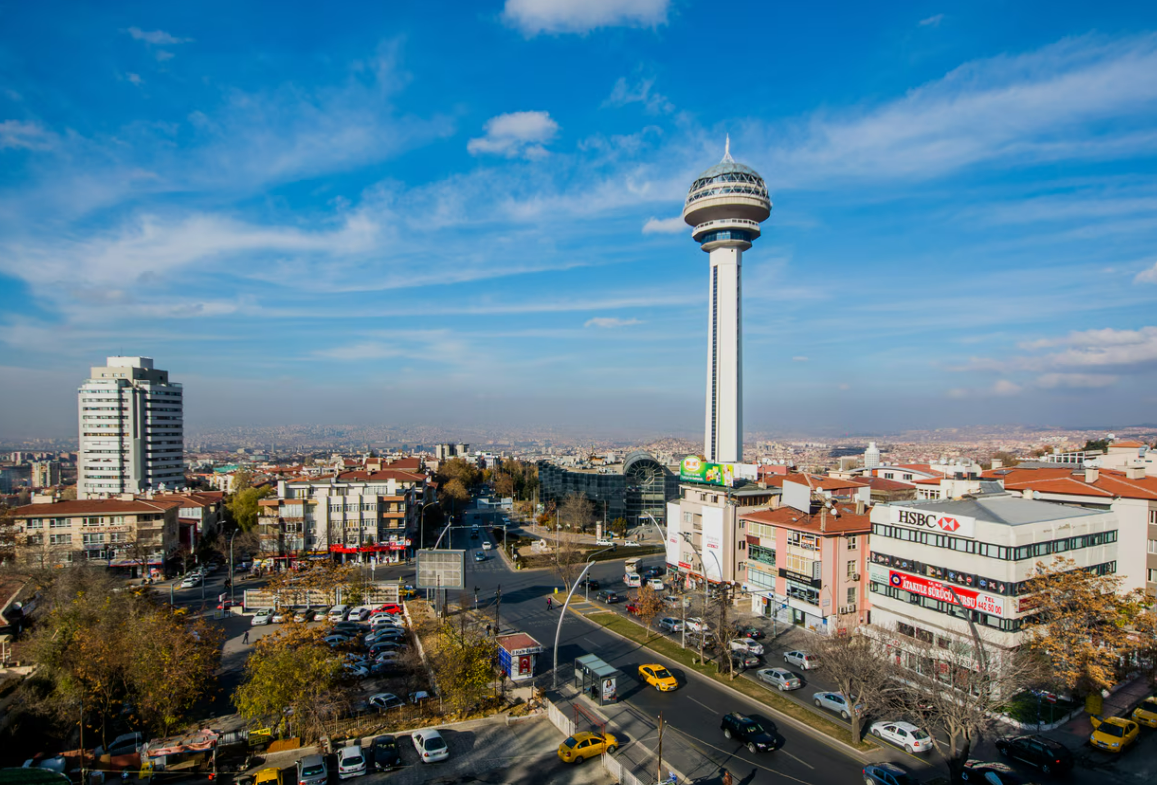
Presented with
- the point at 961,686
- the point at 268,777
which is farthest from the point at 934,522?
the point at 268,777

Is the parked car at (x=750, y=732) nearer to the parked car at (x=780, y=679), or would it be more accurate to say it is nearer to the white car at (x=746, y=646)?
the parked car at (x=780, y=679)

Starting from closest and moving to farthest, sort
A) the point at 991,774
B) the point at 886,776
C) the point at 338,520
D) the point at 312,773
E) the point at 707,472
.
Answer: the point at 886,776, the point at 991,774, the point at 312,773, the point at 707,472, the point at 338,520

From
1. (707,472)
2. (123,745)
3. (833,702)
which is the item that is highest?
(707,472)

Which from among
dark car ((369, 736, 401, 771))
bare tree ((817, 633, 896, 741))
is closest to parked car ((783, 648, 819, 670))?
bare tree ((817, 633, 896, 741))

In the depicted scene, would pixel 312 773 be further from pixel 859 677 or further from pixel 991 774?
pixel 991 774

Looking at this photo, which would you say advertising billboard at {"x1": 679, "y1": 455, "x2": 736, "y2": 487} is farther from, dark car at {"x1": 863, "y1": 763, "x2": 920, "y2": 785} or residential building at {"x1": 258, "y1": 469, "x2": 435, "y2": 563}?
residential building at {"x1": 258, "y1": 469, "x2": 435, "y2": 563}

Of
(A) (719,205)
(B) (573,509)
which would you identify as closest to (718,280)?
(A) (719,205)

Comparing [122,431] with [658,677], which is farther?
[122,431]

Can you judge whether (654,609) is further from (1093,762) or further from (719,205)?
(719,205)
